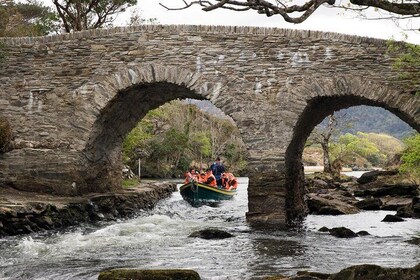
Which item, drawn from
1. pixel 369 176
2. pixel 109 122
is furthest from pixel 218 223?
Answer: pixel 369 176

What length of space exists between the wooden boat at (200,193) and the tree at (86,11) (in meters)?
6.77

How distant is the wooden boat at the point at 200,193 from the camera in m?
23.1

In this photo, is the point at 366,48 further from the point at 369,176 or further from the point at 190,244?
the point at 369,176

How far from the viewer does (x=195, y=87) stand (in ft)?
49.5

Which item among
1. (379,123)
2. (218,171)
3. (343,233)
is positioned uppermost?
(343,233)

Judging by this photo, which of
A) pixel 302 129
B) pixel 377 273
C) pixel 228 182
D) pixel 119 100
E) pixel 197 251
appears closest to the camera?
pixel 377 273

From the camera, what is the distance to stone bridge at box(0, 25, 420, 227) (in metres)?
14.5

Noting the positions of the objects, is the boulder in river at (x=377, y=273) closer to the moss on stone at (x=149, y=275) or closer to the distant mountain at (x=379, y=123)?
the moss on stone at (x=149, y=275)

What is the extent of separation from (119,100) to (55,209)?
10.8 feet

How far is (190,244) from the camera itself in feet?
39.4

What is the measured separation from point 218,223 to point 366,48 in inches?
221

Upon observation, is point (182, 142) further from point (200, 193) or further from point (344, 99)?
point (344, 99)

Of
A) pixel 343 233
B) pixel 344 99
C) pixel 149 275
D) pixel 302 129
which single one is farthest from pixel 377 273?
pixel 302 129

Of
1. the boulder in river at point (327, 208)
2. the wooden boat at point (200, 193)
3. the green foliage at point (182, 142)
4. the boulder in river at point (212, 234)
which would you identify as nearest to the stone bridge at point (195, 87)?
the boulder in river at point (212, 234)
